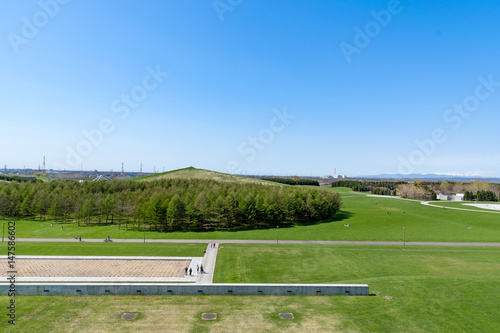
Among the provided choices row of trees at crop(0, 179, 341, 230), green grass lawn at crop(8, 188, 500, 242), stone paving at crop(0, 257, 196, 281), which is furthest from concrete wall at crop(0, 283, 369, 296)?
row of trees at crop(0, 179, 341, 230)

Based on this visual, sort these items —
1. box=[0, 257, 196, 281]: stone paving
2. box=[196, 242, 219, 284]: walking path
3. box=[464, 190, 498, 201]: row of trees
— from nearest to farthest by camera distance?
box=[0, 257, 196, 281]: stone paving < box=[196, 242, 219, 284]: walking path < box=[464, 190, 498, 201]: row of trees

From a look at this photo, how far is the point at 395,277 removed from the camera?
36.2m

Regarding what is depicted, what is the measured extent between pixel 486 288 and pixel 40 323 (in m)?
45.5

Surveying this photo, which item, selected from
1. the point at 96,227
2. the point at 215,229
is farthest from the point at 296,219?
the point at 96,227

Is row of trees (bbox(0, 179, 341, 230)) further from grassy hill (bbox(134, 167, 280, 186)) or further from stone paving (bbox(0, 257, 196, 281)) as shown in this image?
grassy hill (bbox(134, 167, 280, 186))

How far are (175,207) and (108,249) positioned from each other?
26731 mm

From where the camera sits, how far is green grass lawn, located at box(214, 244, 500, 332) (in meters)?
24.4

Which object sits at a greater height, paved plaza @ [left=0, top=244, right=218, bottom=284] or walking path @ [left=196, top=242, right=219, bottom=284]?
paved plaza @ [left=0, top=244, right=218, bottom=284]

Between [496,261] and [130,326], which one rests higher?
[130,326]

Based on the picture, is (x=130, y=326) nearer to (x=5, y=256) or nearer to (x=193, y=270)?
(x=193, y=270)

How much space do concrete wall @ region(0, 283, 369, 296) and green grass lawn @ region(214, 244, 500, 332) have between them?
1198 mm

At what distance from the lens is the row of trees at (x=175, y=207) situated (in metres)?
82.9

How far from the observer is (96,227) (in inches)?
3263

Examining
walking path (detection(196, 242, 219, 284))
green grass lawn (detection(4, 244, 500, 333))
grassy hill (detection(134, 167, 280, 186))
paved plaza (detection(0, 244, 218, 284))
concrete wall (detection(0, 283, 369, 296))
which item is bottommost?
walking path (detection(196, 242, 219, 284))
